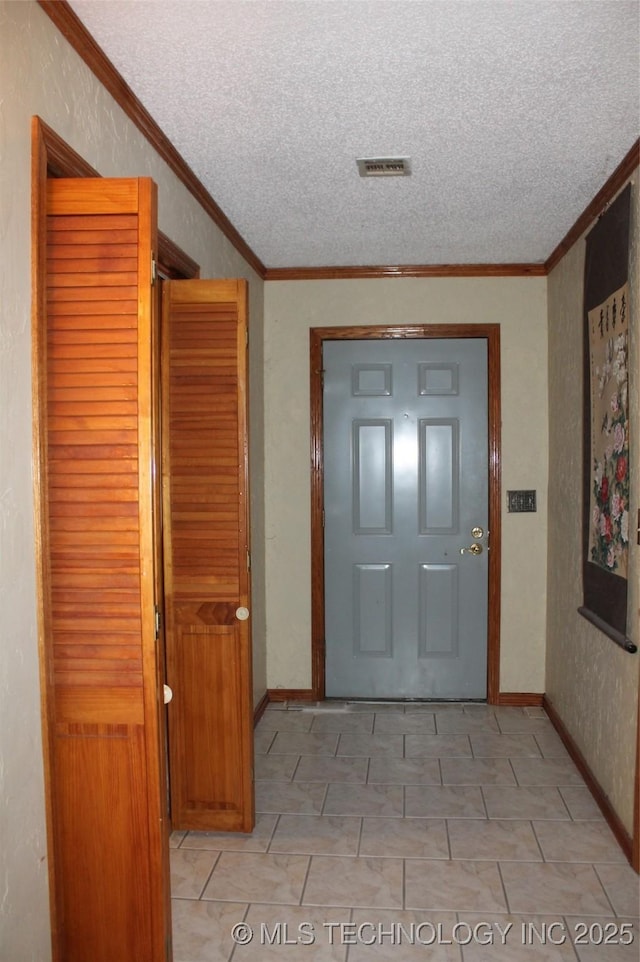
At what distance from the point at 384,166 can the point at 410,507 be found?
209 cm

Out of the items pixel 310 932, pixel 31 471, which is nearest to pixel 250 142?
pixel 31 471

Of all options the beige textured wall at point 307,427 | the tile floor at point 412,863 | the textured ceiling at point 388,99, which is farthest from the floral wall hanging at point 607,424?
the beige textured wall at point 307,427

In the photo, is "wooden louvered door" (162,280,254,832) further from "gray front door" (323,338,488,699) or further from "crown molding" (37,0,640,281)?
"gray front door" (323,338,488,699)

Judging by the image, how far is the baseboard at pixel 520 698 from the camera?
452 centimetres

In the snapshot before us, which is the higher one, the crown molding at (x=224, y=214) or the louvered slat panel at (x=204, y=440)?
the crown molding at (x=224, y=214)

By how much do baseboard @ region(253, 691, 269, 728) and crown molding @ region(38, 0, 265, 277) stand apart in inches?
93.7

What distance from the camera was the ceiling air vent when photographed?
286 cm

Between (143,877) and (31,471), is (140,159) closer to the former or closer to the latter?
(31,471)

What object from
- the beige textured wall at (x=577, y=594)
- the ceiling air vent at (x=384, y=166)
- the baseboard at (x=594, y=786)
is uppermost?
the ceiling air vent at (x=384, y=166)

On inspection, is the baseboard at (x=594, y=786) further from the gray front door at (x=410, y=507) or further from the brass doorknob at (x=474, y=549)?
the brass doorknob at (x=474, y=549)

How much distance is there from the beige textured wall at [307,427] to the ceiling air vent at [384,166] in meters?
1.56

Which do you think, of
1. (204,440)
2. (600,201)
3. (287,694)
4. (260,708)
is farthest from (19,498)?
(287,694)

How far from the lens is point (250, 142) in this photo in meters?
2.69

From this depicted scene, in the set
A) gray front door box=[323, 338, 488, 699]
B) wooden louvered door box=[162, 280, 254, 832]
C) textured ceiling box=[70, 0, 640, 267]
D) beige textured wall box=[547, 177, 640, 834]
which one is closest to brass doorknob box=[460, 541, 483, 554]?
gray front door box=[323, 338, 488, 699]
